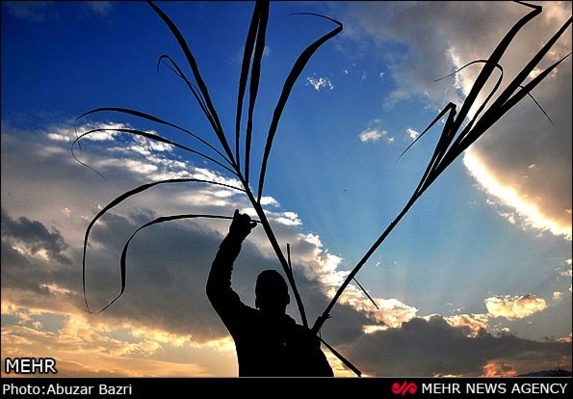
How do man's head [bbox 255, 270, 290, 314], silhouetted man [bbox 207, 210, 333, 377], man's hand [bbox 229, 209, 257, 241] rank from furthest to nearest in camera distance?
man's head [bbox 255, 270, 290, 314], man's hand [bbox 229, 209, 257, 241], silhouetted man [bbox 207, 210, 333, 377]

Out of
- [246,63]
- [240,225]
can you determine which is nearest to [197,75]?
[246,63]

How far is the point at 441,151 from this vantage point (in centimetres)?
151

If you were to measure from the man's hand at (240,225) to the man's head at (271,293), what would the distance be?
32 cm

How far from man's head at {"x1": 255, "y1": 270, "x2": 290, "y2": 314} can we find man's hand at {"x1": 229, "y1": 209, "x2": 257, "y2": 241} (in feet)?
1.05

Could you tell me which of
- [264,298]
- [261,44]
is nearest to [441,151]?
[261,44]

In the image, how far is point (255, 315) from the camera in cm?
209

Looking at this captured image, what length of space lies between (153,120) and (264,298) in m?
0.96

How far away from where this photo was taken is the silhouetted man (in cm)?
180
